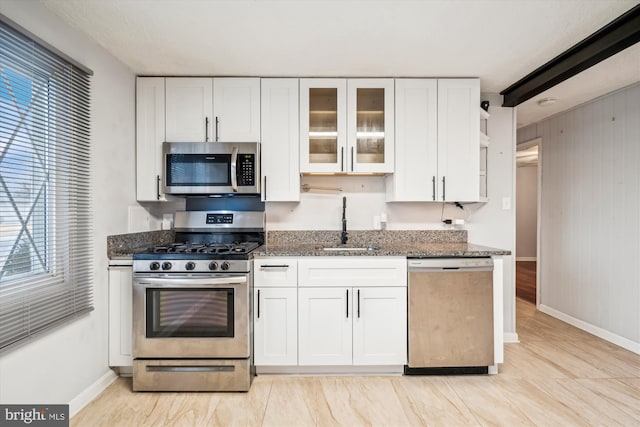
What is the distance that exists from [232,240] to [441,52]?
2.20 metres

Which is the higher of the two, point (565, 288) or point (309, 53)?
point (309, 53)

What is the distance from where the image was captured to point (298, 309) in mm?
2340

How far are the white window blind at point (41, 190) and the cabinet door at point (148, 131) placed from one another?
1.75 feet

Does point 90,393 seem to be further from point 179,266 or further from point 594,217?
point 594,217

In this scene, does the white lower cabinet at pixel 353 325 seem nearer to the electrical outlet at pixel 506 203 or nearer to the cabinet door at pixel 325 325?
the cabinet door at pixel 325 325

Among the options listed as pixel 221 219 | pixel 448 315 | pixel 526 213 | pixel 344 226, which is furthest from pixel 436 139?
pixel 526 213

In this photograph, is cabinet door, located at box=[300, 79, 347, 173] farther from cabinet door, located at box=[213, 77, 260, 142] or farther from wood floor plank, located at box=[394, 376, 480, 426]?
wood floor plank, located at box=[394, 376, 480, 426]

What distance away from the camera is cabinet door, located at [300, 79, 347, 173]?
2.64 metres

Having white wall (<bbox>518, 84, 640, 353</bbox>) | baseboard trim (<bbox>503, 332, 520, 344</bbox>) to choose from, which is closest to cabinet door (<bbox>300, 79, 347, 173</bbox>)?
baseboard trim (<bbox>503, 332, 520, 344</bbox>)

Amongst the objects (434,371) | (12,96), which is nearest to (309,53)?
(12,96)

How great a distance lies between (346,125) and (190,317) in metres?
1.83

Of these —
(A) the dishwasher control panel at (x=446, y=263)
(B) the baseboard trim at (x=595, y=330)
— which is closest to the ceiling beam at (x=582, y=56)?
(A) the dishwasher control panel at (x=446, y=263)

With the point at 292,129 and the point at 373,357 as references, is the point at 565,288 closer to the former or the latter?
the point at 373,357

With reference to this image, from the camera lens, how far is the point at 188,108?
2627 millimetres
